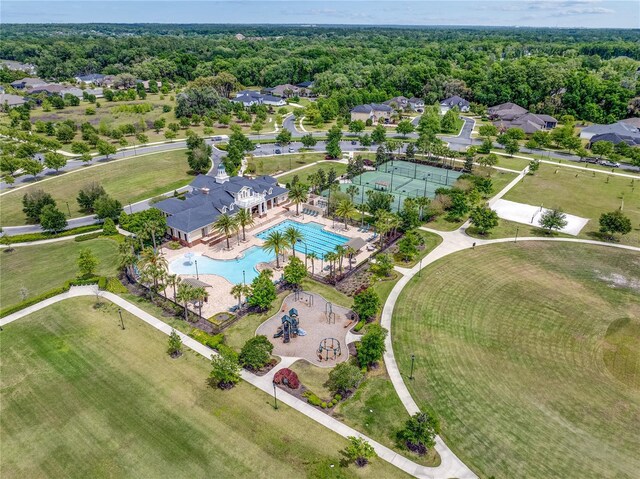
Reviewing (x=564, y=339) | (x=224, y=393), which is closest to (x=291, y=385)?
(x=224, y=393)

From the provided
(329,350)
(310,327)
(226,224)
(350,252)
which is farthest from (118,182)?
(329,350)

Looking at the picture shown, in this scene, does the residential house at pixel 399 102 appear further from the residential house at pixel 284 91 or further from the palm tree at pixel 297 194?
the palm tree at pixel 297 194

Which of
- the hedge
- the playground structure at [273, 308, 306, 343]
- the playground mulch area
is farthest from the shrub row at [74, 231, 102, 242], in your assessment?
the playground structure at [273, 308, 306, 343]

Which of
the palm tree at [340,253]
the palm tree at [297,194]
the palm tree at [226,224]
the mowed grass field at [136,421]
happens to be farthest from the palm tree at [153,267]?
the palm tree at [297,194]

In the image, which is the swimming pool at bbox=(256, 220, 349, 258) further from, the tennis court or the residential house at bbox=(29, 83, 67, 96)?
the residential house at bbox=(29, 83, 67, 96)

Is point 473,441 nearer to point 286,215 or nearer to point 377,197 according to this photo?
point 377,197
